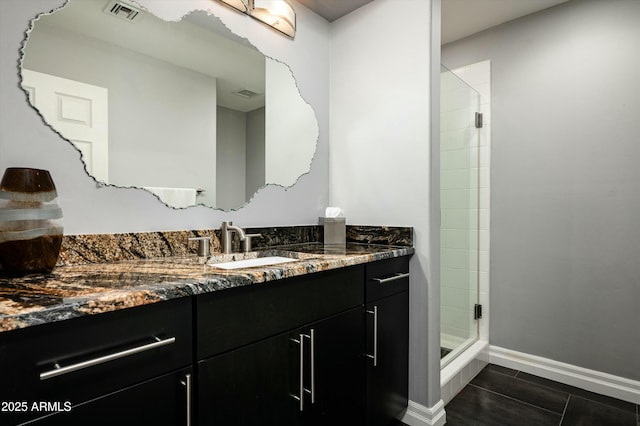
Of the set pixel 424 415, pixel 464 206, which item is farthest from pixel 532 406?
pixel 464 206

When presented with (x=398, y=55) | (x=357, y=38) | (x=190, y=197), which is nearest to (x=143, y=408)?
(x=190, y=197)

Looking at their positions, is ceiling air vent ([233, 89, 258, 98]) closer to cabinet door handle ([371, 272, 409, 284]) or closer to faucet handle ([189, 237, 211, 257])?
faucet handle ([189, 237, 211, 257])

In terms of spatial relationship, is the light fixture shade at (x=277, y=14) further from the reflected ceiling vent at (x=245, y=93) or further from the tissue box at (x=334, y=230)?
the tissue box at (x=334, y=230)

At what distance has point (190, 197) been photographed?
1.52 metres

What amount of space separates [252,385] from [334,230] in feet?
3.56

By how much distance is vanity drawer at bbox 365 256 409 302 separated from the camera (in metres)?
1.53

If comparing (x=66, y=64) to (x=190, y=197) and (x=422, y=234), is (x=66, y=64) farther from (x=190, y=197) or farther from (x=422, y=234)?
(x=422, y=234)

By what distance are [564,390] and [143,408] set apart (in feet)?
7.93

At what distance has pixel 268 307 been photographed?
1096 mm

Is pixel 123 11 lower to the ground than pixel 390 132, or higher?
higher

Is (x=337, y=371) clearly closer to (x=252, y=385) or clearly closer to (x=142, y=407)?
(x=252, y=385)

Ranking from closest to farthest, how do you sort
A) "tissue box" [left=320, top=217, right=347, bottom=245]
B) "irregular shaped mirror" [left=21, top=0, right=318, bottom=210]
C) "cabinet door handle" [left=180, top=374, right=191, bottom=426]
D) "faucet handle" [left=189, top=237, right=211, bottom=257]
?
"cabinet door handle" [left=180, top=374, right=191, bottom=426]
"irregular shaped mirror" [left=21, top=0, right=318, bottom=210]
"faucet handle" [left=189, top=237, right=211, bottom=257]
"tissue box" [left=320, top=217, right=347, bottom=245]

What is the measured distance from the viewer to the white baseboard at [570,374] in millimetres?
1999

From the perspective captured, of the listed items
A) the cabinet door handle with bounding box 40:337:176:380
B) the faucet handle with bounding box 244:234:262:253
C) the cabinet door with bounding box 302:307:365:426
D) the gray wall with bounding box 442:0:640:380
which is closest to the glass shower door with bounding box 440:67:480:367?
the gray wall with bounding box 442:0:640:380
